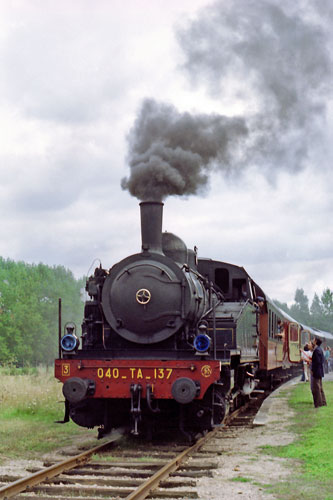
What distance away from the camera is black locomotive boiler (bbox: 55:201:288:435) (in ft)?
28.4

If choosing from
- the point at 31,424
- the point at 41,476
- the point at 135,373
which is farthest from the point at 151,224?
the point at 31,424

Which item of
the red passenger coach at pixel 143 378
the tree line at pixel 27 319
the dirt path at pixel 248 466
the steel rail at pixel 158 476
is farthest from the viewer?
the tree line at pixel 27 319

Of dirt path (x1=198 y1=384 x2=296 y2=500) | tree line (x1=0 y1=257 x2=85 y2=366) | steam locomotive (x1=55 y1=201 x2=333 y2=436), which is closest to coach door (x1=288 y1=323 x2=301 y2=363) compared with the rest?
dirt path (x1=198 y1=384 x2=296 y2=500)

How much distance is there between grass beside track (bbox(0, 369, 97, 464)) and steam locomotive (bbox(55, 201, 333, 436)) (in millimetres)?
744

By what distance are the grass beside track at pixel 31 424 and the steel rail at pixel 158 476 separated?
1990 mm

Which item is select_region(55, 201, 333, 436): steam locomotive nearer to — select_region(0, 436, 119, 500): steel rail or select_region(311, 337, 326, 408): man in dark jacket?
select_region(0, 436, 119, 500): steel rail

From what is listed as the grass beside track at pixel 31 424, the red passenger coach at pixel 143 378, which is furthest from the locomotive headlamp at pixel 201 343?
the grass beside track at pixel 31 424

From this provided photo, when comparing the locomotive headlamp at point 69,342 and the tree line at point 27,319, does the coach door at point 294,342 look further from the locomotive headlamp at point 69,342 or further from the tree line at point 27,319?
the tree line at point 27,319

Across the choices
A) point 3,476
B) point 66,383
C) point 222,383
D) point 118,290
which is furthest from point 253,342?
point 3,476

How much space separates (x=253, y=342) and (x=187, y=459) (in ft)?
15.6

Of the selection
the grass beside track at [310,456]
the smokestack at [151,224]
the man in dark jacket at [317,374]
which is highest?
the smokestack at [151,224]

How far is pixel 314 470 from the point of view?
7.15 meters

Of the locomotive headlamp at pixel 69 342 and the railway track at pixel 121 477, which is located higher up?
Result: the locomotive headlamp at pixel 69 342

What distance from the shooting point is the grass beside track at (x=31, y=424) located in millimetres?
8891
